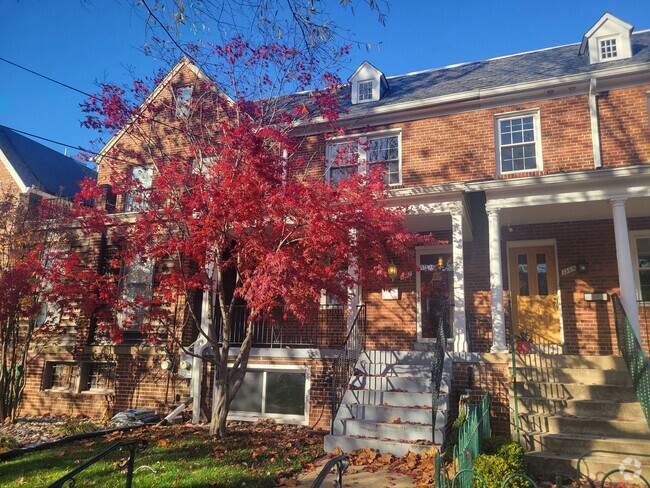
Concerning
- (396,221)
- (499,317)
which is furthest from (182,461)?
(499,317)

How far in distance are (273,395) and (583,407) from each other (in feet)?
20.3

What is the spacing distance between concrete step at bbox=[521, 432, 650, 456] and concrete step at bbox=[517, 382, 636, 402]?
0.99m

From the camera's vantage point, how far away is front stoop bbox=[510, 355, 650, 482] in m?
6.62

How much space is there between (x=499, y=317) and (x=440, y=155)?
454cm

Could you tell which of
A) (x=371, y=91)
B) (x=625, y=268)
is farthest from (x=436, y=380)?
(x=371, y=91)

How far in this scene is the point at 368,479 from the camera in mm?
6371

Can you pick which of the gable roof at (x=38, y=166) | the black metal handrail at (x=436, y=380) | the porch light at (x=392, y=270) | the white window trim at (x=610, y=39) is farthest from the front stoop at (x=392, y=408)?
the gable roof at (x=38, y=166)

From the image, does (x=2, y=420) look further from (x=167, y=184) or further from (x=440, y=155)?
(x=440, y=155)

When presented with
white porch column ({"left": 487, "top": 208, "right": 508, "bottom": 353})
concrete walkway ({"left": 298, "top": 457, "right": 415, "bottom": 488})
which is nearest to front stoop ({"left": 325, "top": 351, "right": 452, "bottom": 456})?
concrete walkway ({"left": 298, "top": 457, "right": 415, "bottom": 488})

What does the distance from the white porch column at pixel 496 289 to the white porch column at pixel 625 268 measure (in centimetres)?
206

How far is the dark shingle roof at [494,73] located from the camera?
11.7 meters

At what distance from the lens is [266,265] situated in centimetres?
778

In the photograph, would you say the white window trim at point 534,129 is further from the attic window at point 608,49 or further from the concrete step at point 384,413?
the concrete step at point 384,413

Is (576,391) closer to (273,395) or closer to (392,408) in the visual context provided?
Answer: (392,408)
